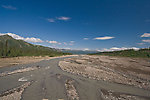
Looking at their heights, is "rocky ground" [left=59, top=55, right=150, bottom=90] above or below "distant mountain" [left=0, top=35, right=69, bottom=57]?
below

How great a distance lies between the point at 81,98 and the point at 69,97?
3.54 feet

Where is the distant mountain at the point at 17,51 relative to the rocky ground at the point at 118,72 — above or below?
above

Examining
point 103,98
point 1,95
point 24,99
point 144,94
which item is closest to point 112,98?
point 103,98

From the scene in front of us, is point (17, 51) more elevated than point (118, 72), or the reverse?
point (17, 51)

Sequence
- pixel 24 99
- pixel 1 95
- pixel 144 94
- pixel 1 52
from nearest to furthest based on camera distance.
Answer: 1. pixel 24 99
2. pixel 1 95
3. pixel 144 94
4. pixel 1 52

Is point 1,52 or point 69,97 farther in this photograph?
point 1,52

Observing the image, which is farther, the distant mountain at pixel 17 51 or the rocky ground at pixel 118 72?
the distant mountain at pixel 17 51

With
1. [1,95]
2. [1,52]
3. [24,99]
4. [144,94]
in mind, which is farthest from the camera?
[1,52]

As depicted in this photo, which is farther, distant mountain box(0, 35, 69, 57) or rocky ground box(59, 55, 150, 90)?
distant mountain box(0, 35, 69, 57)

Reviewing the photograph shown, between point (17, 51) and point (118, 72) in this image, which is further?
point (17, 51)

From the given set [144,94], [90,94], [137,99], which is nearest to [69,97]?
[90,94]

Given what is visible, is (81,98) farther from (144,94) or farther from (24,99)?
(144,94)

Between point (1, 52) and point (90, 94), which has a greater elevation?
point (1, 52)

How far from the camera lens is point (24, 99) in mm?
6074
